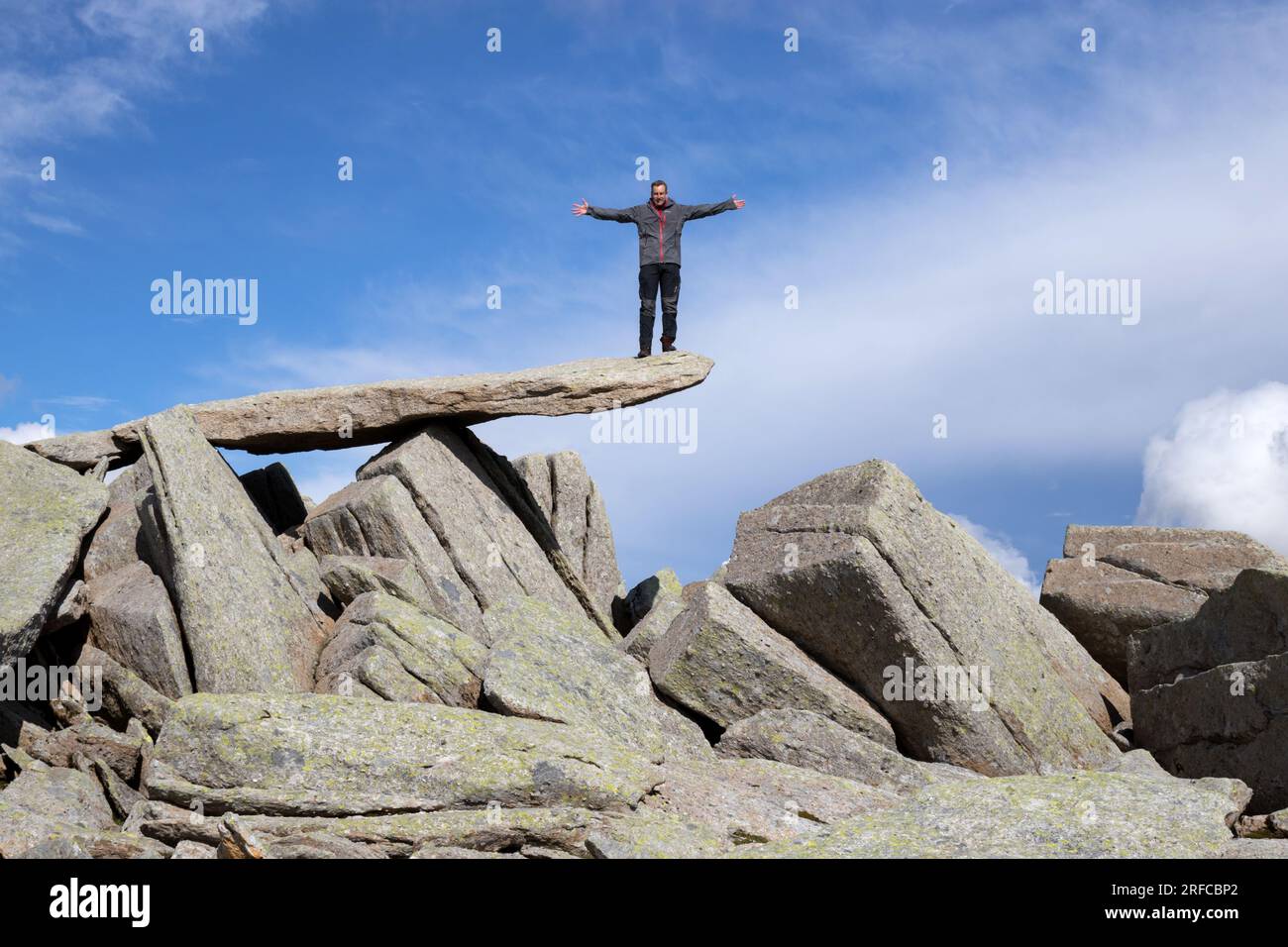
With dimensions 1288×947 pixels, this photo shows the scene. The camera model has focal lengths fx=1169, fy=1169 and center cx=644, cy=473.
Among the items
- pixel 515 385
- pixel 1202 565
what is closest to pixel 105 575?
pixel 515 385

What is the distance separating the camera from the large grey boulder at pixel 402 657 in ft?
58.9

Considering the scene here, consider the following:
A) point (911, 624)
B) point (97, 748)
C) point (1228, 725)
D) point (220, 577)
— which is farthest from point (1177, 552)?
point (97, 748)

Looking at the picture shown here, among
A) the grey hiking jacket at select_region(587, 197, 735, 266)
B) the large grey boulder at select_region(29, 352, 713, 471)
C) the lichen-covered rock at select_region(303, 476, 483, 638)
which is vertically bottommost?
the lichen-covered rock at select_region(303, 476, 483, 638)

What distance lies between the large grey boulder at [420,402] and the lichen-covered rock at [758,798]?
32.8ft

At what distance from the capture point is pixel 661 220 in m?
25.9

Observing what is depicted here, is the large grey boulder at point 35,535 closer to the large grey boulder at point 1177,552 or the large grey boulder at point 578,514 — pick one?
the large grey boulder at point 578,514

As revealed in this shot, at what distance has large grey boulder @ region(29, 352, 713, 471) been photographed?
2508cm

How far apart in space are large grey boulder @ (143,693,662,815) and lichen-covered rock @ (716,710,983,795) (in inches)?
126

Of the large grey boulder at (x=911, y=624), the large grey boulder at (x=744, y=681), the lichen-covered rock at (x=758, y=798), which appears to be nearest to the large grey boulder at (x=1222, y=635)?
the large grey boulder at (x=911, y=624)

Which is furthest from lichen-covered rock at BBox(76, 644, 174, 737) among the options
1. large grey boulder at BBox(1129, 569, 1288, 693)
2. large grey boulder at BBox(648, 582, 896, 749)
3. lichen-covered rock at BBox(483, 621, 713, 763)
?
large grey boulder at BBox(1129, 569, 1288, 693)

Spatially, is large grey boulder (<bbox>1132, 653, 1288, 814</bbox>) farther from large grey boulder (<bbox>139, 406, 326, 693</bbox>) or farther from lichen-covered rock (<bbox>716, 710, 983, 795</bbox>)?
large grey boulder (<bbox>139, 406, 326, 693</bbox>)
